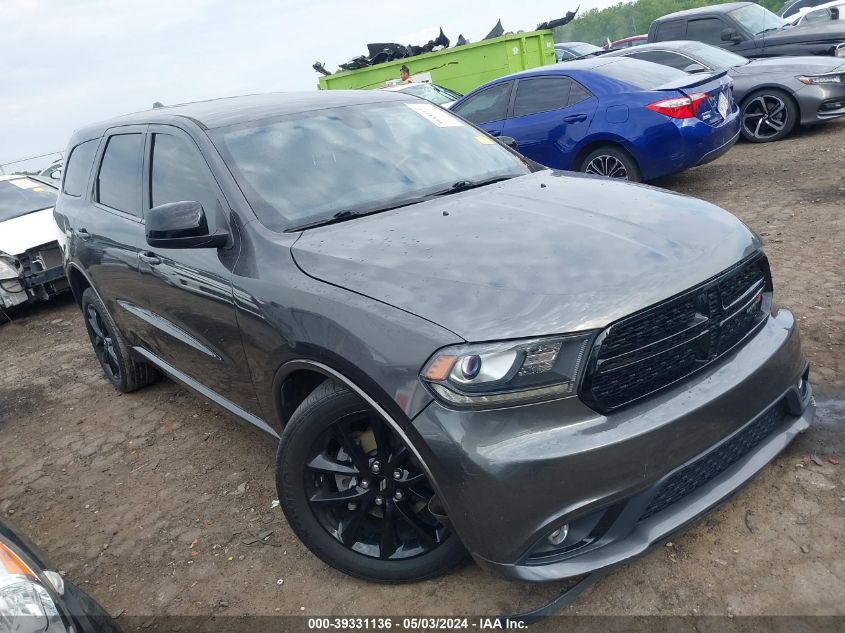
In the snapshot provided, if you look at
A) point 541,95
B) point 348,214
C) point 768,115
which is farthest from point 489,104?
point 348,214

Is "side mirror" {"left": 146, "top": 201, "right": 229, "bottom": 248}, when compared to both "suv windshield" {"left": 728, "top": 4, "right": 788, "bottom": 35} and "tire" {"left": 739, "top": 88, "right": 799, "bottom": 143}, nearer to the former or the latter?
"tire" {"left": 739, "top": 88, "right": 799, "bottom": 143}

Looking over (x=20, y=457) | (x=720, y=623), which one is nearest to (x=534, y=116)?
(x=20, y=457)

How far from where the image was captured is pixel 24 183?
905cm

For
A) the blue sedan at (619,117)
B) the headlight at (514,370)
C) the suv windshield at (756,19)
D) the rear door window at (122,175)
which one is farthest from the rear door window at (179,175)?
the suv windshield at (756,19)

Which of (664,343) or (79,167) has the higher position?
(79,167)

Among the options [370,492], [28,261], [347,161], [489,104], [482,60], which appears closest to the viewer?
[370,492]

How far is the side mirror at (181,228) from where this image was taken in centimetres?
279

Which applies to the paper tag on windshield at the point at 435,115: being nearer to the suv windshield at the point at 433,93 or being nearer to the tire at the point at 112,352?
the tire at the point at 112,352

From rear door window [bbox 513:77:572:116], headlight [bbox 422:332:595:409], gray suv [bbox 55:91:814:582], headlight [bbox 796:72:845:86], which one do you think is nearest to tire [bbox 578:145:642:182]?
rear door window [bbox 513:77:572:116]

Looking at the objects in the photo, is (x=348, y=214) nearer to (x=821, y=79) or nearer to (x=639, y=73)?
(x=639, y=73)

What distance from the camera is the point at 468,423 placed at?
2057 millimetres

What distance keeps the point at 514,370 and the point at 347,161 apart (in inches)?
61.2

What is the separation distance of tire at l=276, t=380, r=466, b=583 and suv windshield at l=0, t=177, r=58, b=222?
7189mm

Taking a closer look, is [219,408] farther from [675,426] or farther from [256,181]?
[675,426]
